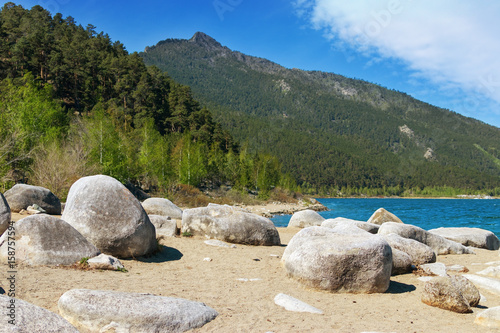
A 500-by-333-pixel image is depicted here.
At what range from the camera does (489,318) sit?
609 centimetres

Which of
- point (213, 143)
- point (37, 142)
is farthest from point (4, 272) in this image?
point (213, 143)

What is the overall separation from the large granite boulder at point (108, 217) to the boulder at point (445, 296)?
7.75 meters

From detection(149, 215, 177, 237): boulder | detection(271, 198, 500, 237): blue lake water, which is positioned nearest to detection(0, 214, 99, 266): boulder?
detection(149, 215, 177, 237): boulder

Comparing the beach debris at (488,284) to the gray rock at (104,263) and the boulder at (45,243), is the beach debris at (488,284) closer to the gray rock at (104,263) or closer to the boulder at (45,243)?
the gray rock at (104,263)

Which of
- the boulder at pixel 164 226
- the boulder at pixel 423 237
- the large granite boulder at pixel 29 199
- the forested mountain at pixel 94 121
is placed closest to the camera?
the boulder at pixel 423 237

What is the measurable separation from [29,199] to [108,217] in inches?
333

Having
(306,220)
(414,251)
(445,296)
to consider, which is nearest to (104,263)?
(445,296)

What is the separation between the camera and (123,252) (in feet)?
31.6

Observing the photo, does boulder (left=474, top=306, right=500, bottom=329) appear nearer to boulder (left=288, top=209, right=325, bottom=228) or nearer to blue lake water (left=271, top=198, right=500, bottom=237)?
boulder (left=288, top=209, right=325, bottom=228)

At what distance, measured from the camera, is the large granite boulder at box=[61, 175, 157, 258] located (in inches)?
369

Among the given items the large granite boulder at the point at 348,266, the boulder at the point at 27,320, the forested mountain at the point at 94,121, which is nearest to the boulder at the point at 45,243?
the boulder at the point at 27,320

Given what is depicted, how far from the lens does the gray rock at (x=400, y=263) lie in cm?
1018

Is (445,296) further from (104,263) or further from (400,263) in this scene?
(104,263)

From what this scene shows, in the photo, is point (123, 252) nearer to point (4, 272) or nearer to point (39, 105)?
point (4, 272)
